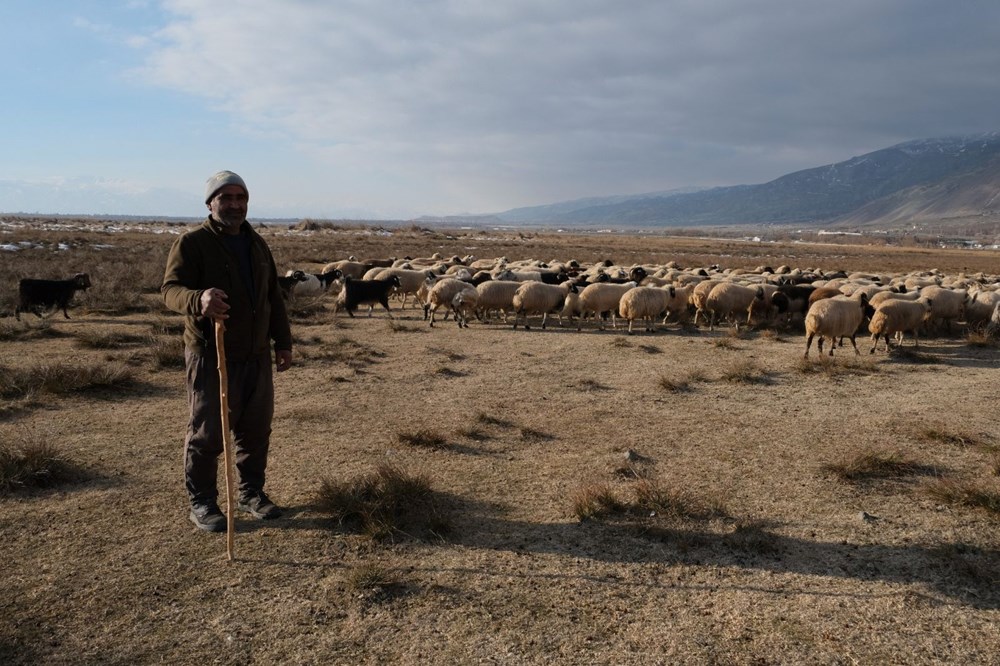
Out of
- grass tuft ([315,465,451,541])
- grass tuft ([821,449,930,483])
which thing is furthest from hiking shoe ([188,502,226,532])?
grass tuft ([821,449,930,483])

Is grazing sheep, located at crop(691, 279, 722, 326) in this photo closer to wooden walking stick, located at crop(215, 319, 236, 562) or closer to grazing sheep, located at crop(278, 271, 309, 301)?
grazing sheep, located at crop(278, 271, 309, 301)

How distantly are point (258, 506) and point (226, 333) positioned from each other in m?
1.58

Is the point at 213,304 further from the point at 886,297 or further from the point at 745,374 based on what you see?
the point at 886,297

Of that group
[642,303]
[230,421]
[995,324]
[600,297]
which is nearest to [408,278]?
[600,297]

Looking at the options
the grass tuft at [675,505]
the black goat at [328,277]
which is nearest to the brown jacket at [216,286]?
the grass tuft at [675,505]

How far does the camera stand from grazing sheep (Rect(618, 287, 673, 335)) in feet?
48.1

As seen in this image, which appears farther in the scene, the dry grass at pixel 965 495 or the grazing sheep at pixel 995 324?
the grazing sheep at pixel 995 324

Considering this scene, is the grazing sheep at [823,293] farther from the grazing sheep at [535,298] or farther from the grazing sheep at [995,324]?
the grazing sheep at [535,298]

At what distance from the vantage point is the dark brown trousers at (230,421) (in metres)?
4.37

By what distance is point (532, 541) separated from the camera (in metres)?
4.61

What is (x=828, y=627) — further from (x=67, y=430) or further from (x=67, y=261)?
(x=67, y=261)

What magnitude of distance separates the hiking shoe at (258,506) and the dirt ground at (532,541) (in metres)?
0.08

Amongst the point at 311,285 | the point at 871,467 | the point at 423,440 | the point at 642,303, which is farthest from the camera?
the point at 311,285

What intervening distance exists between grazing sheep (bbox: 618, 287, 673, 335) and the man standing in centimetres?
1118
